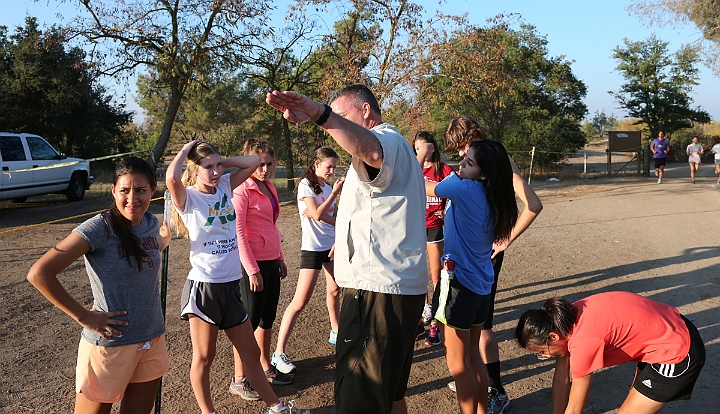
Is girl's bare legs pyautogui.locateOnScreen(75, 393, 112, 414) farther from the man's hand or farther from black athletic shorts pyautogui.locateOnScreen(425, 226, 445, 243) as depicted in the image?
black athletic shorts pyautogui.locateOnScreen(425, 226, 445, 243)

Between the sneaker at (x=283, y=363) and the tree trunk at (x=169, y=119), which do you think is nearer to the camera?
the sneaker at (x=283, y=363)

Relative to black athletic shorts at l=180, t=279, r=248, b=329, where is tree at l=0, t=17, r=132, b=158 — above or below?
above

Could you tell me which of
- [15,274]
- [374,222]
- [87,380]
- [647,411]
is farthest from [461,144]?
[15,274]

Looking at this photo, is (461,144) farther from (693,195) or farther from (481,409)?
(693,195)

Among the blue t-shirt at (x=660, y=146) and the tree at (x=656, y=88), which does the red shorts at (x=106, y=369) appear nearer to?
the blue t-shirt at (x=660, y=146)

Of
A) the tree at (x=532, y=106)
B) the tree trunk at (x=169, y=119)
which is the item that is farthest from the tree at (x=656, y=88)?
the tree trunk at (x=169, y=119)

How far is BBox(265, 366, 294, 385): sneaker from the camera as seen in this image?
426cm

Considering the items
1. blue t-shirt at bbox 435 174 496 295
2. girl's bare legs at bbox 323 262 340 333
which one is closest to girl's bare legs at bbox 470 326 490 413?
blue t-shirt at bbox 435 174 496 295

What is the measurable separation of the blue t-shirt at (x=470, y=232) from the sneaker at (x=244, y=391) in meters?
1.84

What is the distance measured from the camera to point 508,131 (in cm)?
2322

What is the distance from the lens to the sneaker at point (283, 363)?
436 centimetres

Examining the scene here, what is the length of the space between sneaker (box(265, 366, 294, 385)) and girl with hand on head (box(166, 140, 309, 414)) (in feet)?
2.49

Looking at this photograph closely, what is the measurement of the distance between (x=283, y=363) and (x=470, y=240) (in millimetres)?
2027

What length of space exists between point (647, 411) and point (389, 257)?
178 centimetres
